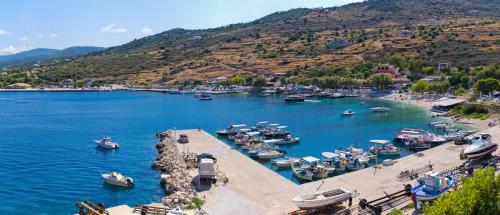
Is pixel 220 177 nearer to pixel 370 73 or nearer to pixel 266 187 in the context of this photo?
pixel 266 187

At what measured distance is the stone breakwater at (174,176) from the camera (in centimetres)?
3259

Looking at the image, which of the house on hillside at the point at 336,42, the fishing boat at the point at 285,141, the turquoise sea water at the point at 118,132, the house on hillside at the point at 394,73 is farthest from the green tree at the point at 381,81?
the fishing boat at the point at 285,141

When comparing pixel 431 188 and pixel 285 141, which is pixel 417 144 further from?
pixel 431 188

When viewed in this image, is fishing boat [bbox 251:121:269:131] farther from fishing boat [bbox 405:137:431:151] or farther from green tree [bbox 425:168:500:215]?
green tree [bbox 425:168:500:215]

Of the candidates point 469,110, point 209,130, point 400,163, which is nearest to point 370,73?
point 469,110

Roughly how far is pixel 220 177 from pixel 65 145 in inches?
1196

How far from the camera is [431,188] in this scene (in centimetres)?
2808

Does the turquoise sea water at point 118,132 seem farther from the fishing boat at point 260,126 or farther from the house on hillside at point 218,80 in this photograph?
the house on hillside at point 218,80

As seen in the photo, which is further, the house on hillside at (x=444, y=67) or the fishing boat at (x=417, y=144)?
the house on hillside at (x=444, y=67)

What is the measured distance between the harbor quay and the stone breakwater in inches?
43.4

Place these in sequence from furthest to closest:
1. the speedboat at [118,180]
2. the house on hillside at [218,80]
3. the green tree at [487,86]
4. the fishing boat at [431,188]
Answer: the house on hillside at [218,80] < the green tree at [487,86] < the speedboat at [118,180] < the fishing boat at [431,188]

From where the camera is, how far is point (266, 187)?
1389 inches

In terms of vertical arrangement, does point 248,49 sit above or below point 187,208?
above

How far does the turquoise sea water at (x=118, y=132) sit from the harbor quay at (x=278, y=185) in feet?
17.2
